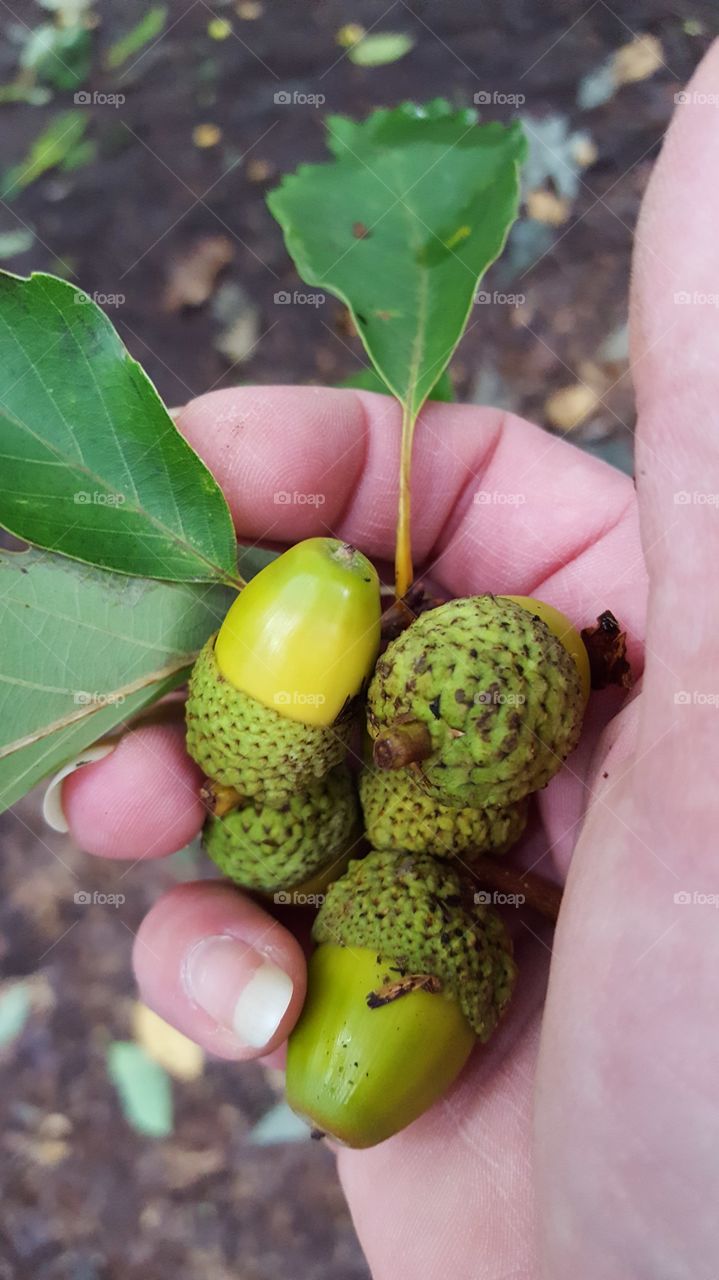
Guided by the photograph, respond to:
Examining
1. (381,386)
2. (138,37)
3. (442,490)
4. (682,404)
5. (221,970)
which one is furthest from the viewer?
(138,37)

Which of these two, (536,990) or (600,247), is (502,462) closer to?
(536,990)

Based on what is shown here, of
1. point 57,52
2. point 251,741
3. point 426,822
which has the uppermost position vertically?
point 57,52

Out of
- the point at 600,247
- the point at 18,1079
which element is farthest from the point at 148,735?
the point at 600,247

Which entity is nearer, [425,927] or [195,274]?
[425,927]

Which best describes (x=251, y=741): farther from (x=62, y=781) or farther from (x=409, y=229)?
(x=409, y=229)

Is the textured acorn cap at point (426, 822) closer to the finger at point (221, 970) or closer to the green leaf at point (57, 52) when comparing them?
the finger at point (221, 970)

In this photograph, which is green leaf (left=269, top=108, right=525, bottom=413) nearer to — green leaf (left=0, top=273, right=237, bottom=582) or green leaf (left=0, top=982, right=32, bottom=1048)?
green leaf (left=0, top=273, right=237, bottom=582)

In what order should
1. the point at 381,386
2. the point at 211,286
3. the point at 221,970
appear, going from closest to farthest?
the point at 221,970 → the point at 381,386 → the point at 211,286

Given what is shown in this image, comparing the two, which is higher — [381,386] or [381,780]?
[381,386]

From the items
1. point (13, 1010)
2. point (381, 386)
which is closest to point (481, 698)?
point (381, 386)
